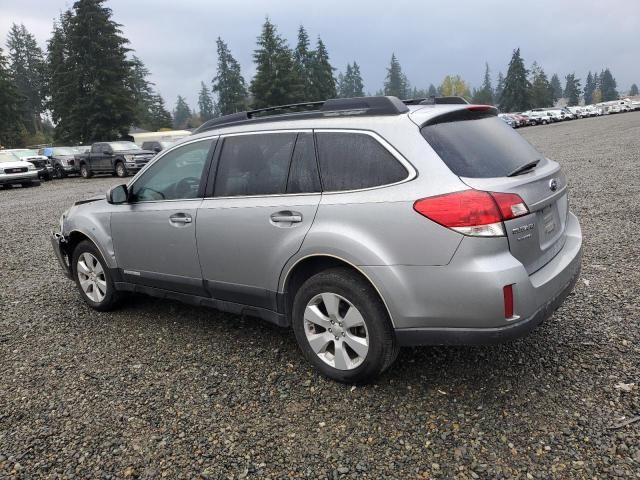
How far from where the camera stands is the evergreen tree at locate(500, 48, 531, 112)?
90125 mm

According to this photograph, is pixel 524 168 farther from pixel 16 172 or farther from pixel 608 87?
pixel 608 87

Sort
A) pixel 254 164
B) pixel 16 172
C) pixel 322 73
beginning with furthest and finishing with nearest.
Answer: pixel 322 73 → pixel 16 172 → pixel 254 164

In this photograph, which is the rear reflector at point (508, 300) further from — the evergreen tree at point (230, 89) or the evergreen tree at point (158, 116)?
the evergreen tree at point (158, 116)

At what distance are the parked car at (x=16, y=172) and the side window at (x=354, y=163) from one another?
21.4 meters

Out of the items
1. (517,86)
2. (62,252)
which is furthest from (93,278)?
(517,86)

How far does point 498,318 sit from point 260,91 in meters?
66.0

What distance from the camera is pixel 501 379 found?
3.35 m

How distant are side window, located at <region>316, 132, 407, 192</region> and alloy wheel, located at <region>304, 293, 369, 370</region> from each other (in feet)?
2.39

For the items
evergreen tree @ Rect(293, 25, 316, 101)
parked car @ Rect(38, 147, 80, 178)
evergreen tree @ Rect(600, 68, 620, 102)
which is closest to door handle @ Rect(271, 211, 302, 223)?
parked car @ Rect(38, 147, 80, 178)

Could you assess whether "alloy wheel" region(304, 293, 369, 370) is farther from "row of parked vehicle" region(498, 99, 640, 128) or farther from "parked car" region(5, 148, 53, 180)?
"row of parked vehicle" region(498, 99, 640, 128)

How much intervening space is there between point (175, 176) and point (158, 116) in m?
98.8

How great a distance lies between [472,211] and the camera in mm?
2805

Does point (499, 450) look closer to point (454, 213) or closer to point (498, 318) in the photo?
point (498, 318)

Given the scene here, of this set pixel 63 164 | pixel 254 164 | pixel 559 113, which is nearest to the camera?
pixel 254 164
